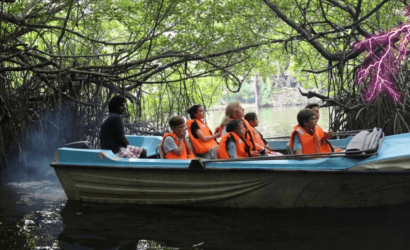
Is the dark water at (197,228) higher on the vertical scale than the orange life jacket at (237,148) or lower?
lower

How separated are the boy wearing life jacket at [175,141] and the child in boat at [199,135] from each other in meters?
0.39

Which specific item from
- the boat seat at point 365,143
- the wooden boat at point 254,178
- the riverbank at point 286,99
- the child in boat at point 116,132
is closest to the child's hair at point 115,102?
the child in boat at point 116,132

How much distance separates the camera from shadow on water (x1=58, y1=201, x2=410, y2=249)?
13.3ft

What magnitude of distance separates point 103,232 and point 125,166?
0.99 meters

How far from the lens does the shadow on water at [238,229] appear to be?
4.07m

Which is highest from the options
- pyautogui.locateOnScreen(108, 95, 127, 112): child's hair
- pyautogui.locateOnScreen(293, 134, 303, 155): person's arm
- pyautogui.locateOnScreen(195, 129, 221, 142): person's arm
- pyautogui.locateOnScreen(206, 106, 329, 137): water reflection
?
pyautogui.locateOnScreen(108, 95, 127, 112): child's hair

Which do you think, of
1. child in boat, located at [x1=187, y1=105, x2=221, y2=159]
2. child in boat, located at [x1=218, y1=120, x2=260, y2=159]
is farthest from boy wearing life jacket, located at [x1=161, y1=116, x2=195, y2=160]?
child in boat, located at [x1=218, y1=120, x2=260, y2=159]

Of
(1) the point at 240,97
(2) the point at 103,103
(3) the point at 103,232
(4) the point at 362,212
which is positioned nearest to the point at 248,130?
(4) the point at 362,212

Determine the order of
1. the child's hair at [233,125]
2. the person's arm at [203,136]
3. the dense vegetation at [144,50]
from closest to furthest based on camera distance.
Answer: the child's hair at [233,125] < the person's arm at [203,136] < the dense vegetation at [144,50]

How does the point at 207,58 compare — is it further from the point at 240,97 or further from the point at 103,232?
the point at 240,97

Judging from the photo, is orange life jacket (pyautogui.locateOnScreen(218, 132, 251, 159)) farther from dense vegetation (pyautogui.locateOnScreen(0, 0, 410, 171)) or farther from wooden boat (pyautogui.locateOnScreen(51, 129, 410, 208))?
dense vegetation (pyautogui.locateOnScreen(0, 0, 410, 171))

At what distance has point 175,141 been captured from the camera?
5555 mm

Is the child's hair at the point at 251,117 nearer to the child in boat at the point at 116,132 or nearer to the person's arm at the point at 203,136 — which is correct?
the person's arm at the point at 203,136

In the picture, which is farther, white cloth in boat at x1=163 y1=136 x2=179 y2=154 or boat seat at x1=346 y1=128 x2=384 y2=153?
white cloth in boat at x1=163 y1=136 x2=179 y2=154
